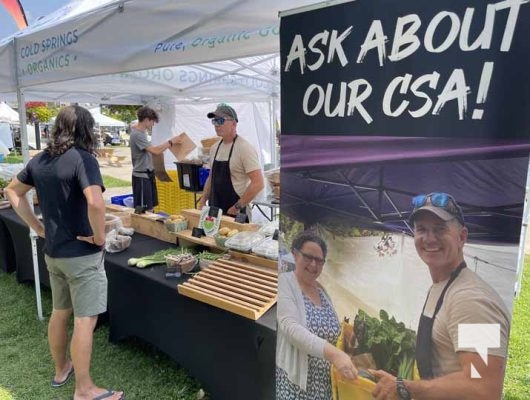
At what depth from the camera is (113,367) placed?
246 centimetres

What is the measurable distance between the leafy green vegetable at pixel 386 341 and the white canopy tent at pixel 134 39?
1.09 metres

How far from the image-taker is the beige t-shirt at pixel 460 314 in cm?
92

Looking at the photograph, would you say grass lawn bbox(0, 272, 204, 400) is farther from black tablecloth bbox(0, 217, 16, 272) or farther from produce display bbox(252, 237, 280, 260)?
black tablecloth bbox(0, 217, 16, 272)

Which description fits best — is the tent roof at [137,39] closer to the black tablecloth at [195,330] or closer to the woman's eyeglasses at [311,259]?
the woman's eyeglasses at [311,259]

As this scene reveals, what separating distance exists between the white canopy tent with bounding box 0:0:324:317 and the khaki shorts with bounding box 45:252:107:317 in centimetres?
103

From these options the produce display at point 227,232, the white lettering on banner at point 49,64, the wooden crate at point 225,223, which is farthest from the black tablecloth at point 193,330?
the white lettering on banner at point 49,64

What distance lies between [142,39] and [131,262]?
1.18 m

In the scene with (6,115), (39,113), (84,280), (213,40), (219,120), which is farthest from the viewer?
(39,113)

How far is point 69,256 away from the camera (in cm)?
200

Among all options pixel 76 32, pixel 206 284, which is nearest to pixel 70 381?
pixel 206 284

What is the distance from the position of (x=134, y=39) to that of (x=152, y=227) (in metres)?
1.22

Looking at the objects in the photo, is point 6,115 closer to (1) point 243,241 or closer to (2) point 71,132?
(2) point 71,132

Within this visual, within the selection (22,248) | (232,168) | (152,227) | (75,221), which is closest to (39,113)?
(22,248)

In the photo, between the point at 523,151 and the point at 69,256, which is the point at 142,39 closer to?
the point at 69,256
